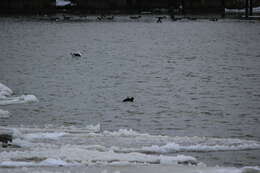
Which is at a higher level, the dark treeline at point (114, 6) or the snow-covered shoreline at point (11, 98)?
the snow-covered shoreline at point (11, 98)

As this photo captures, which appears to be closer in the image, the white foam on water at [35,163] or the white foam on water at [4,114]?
the white foam on water at [35,163]

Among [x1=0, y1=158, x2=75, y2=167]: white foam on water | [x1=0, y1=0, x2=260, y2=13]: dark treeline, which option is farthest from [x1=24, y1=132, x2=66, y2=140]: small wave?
[x1=0, y1=0, x2=260, y2=13]: dark treeline

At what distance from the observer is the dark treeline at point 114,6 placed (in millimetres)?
124188

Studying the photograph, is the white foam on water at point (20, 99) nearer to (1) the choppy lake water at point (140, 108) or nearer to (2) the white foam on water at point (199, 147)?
(1) the choppy lake water at point (140, 108)

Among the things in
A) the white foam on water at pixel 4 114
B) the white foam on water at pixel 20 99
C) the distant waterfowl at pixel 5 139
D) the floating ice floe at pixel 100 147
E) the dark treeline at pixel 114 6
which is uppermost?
the distant waterfowl at pixel 5 139

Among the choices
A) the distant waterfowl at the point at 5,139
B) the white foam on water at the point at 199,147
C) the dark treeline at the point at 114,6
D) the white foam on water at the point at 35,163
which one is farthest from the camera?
→ the dark treeline at the point at 114,6

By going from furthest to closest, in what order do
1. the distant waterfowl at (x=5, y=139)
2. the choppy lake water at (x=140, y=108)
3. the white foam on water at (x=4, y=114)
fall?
the white foam on water at (x=4, y=114)
the choppy lake water at (x=140, y=108)
the distant waterfowl at (x=5, y=139)

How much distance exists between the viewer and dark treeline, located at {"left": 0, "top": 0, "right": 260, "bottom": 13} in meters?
124

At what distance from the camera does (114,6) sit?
129 meters

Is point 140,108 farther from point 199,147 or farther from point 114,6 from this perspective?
point 114,6

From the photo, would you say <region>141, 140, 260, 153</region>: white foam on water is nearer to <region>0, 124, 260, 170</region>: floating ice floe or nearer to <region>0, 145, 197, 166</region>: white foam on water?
<region>0, 124, 260, 170</region>: floating ice floe

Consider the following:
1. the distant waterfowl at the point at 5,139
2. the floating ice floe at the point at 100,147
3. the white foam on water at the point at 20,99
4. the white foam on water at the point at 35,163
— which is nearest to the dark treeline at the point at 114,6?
the white foam on water at the point at 20,99

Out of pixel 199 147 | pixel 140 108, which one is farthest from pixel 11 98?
pixel 199 147

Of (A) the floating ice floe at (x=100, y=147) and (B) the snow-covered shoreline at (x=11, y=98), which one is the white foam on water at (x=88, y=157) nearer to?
(A) the floating ice floe at (x=100, y=147)
